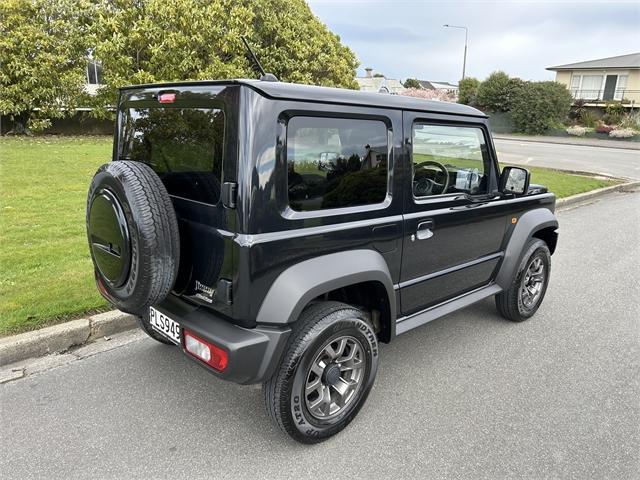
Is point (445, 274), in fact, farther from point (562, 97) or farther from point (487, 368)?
point (562, 97)

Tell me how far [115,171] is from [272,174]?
788 millimetres

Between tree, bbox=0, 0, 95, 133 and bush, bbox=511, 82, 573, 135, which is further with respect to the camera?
bush, bbox=511, 82, 573, 135

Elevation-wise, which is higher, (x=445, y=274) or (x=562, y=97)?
(x=562, y=97)

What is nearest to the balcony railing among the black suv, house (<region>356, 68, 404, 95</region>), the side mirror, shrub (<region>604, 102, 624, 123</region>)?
shrub (<region>604, 102, 624, 123</region>)

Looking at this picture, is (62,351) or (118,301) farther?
(62,351)

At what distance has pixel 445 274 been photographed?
3.21 meters

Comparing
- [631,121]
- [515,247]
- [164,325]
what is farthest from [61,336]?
[631,121]

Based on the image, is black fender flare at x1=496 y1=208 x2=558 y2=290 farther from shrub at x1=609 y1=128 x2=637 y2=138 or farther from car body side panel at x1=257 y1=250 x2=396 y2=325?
shrub at x1=609 y1=128 x2=637 y2=138

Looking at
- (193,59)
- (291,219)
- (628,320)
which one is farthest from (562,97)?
(291,219)

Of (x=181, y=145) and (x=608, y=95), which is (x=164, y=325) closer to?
(x=181, y=145)

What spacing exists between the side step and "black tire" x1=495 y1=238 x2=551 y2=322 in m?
0.21

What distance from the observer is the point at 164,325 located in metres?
2.50

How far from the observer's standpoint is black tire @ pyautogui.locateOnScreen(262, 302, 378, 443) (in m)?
2.29

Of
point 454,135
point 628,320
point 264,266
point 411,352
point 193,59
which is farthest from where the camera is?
point 193,59
